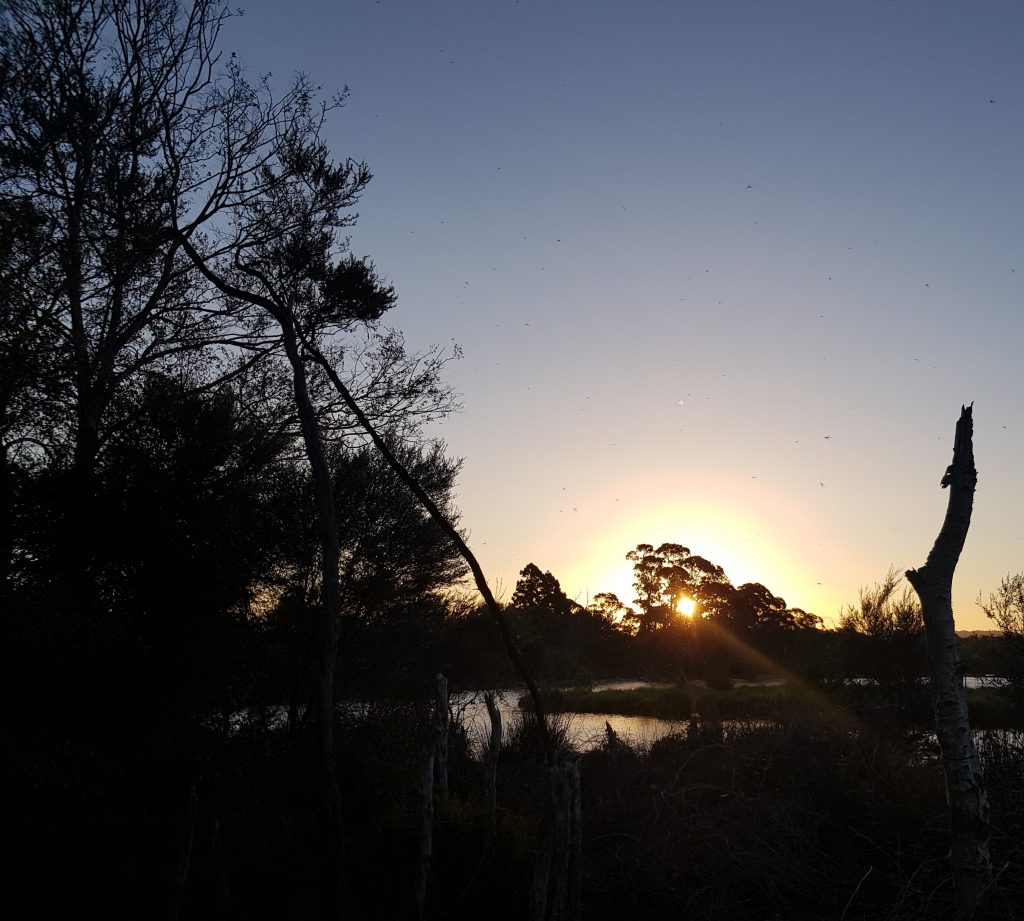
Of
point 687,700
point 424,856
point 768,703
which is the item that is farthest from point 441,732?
point 687,700

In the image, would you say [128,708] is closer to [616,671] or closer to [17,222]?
[17,222]

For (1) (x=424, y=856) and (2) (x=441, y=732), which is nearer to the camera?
(1) (x=424, y=856)

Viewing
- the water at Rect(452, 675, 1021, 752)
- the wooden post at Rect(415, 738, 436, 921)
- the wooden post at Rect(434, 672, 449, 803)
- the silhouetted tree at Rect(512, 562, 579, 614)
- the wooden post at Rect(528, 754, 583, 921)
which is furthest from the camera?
the silhouetted tree at Rect(512, 562, 579, 614)

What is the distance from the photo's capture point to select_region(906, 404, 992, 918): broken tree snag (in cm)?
645

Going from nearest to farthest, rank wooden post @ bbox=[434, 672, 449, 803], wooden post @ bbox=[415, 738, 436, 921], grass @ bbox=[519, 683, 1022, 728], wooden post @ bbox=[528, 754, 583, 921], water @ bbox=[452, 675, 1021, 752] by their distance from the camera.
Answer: wooden post @ bbox=[528, 754, 583, 921] < wooden post @ bbox=[415, 738, 436, 921] < wooden post @ bbox=[434, 672, 449, 803] < water @ bbox=[452, 675, 1021, 752] < grass @ bbox=[519, 683, 1022, 728]

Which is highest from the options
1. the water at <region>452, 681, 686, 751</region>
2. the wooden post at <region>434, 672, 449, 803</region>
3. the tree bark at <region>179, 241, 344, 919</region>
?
the tree bark at <region>179, 241, 344, 919</region>

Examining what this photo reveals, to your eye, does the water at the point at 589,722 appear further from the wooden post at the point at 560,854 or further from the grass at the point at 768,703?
the wooden post at the point at 560,854

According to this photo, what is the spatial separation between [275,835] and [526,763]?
26.1 feet

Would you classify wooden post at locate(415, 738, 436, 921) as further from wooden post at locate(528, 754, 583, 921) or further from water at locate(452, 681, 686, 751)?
water at locate(452, 681, 686, 751)

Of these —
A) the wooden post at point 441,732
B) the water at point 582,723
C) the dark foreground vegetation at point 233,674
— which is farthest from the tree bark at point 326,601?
the water at point 582,723

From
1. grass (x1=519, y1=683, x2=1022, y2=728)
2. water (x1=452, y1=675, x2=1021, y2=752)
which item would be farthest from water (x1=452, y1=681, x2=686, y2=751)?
grass (x1=519, y1=683, x2=1022, y2=728)

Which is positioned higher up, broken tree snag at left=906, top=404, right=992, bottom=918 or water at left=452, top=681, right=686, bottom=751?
broken tree snag at left=906, top=404, right=992, bottom=918

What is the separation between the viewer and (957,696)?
6.67 m

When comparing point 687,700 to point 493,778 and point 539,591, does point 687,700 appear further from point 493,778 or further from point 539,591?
point 493,778
